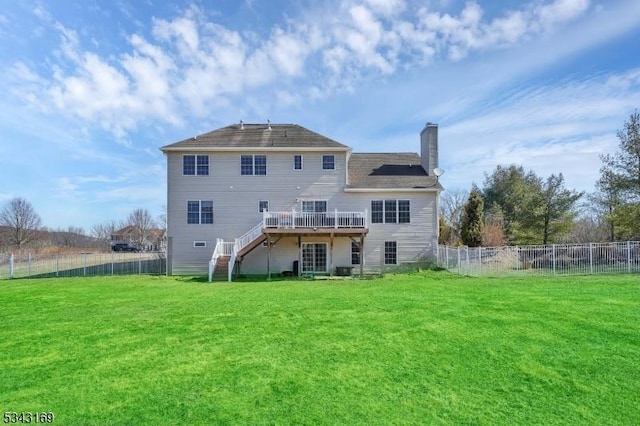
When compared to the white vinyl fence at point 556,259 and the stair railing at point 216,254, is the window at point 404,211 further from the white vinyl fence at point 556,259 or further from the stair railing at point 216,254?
the stair railing at point 216,254

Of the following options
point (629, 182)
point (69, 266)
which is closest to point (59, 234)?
point (69, 266)

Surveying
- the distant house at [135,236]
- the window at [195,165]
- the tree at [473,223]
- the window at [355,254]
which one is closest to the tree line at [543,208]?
the tree at [473,223]

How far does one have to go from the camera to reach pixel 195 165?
23.1 m

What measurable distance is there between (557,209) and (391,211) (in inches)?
683

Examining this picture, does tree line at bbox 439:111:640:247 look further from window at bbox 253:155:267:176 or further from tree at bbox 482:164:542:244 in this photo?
window at bbox 253:155:267:176

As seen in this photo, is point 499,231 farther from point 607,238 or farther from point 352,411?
point 352,411

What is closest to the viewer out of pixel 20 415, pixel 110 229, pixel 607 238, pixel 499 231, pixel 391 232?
pixel 20 415

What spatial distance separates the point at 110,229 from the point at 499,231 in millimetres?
65280

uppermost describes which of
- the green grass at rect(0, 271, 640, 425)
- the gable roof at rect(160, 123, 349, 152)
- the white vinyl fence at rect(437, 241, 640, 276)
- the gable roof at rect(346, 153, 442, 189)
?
the gable roof at rect(160, 123, 349, 152)

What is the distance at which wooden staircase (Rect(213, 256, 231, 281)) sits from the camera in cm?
1992

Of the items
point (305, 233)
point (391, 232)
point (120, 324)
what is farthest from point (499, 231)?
point (120, 324)

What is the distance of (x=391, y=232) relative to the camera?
23.3m

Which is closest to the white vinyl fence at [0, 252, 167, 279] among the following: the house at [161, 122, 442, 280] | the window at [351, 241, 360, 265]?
the house at [161, 122, 442, 280]

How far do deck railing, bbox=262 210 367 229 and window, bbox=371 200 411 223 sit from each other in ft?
7.86
